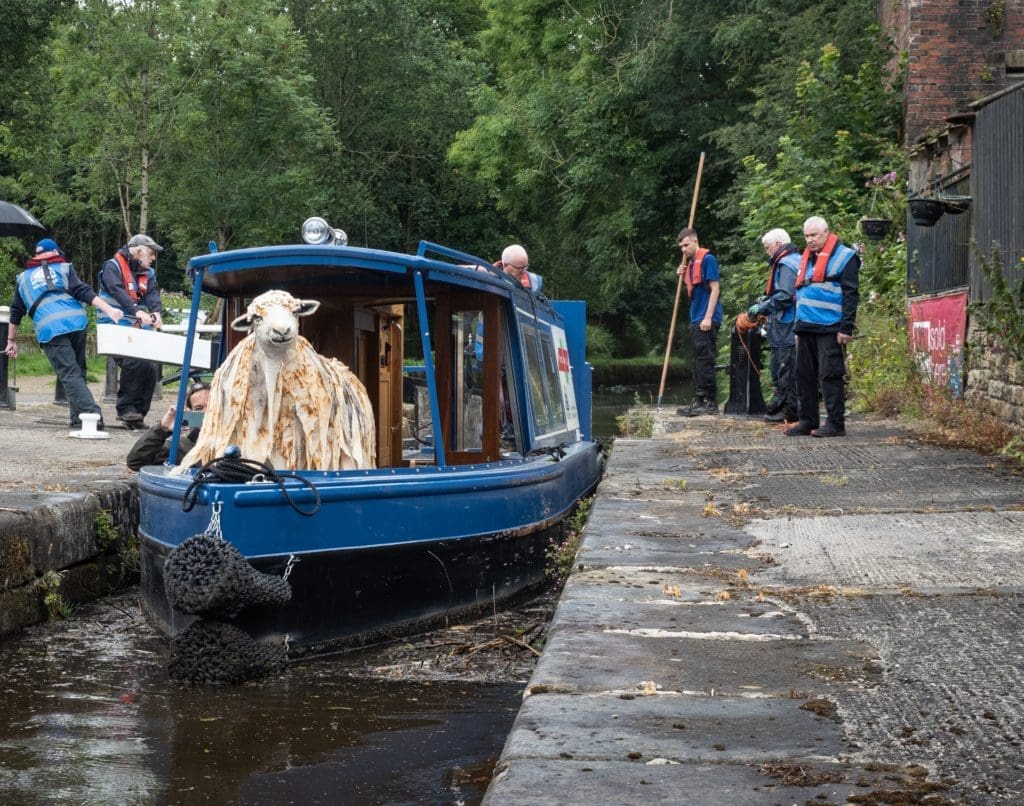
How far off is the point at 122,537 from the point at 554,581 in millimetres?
2854

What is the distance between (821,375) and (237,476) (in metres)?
5.72

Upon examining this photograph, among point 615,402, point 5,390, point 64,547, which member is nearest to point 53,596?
point 64,547

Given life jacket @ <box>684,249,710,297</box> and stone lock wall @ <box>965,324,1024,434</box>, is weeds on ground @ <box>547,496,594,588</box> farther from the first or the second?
life jacket @ <box>684,249,710,297</box>

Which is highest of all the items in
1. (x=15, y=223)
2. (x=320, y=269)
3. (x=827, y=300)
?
(x=15, y=223)

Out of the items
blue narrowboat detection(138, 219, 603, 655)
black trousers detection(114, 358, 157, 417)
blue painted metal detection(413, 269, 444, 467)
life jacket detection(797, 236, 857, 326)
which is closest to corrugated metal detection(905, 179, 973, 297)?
life jacket detection(797, 236, 857, 326)

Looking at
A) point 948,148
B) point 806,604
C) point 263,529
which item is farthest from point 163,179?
point 806,604

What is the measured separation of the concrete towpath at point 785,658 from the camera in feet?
9.61

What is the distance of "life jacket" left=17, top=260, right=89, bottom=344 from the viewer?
42.4 feet

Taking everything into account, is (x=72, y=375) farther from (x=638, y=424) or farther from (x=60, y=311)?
(x=638, y=424)

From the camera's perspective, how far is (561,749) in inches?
123

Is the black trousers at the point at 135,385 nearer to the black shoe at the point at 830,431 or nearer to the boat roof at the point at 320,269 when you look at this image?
the boat roof at the point at 320,269

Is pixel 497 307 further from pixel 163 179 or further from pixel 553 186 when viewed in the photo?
pixel 163 179

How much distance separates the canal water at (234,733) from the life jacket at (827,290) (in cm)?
543

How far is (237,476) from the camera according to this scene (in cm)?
667
